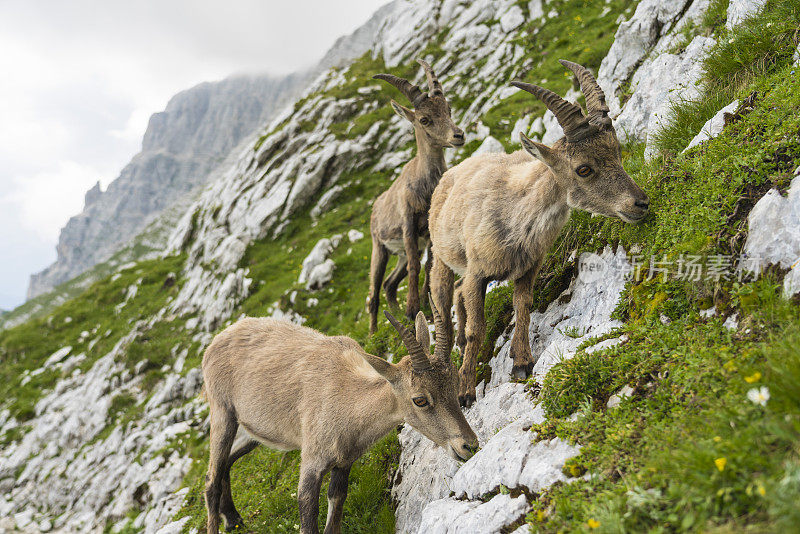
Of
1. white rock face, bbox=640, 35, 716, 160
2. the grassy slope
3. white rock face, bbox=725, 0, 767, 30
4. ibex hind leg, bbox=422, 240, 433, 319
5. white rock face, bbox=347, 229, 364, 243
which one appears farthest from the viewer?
white rock face, bbox=347, 229, 364, 243

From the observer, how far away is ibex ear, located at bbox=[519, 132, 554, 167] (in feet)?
17.0

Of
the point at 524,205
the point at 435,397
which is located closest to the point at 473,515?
the point at 435,397

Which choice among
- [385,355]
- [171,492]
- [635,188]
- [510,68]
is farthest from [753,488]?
[510,68]

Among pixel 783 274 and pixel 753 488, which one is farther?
pixel 783 274

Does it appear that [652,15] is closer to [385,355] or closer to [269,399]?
[385,355]

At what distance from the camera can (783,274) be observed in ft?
11.3

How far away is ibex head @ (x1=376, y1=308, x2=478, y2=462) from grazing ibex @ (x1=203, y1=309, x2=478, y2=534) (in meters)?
0.01

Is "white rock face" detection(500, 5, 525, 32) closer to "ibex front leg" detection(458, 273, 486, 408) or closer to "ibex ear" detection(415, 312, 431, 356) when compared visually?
"ibex front leg" detection(458, 273, 486, 408)

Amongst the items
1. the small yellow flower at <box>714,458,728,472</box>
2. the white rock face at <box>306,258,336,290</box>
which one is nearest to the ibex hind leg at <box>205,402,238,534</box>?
the small yellow flower at <box>714,458,728,472</box>

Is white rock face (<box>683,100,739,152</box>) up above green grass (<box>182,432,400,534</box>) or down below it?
Result: above

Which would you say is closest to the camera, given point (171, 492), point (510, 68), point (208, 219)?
point (171, 492)

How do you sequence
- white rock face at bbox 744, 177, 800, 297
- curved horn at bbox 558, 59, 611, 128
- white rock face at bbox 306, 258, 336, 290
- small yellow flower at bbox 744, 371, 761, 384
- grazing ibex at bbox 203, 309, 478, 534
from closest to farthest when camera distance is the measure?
small yellow flower at bbox 744, 371, 761, 384 → white rock face at bbox 744, 177, 800, 297 → curved horn at bbox 558, 59, 611, 128 → grazing ibex at bbox 203, 309, 478, 534 → white rock face at bbox 306, 258, 336, 290

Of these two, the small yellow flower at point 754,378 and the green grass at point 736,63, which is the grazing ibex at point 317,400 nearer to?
the small yellow flower at point 754,378

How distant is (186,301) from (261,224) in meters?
6.36
